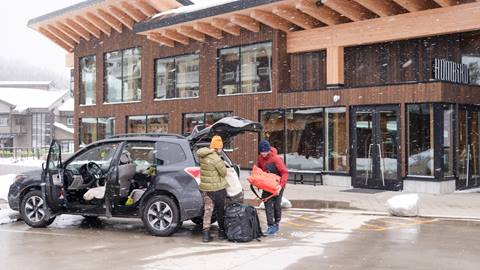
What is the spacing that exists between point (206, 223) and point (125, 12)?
693 inches

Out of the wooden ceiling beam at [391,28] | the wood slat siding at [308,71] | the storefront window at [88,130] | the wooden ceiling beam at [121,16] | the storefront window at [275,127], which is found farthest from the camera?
the storefront window at [88,130]

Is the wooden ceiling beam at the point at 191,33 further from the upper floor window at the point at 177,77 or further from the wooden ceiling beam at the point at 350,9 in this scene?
the wooden ceiling beam at the point at 350,9

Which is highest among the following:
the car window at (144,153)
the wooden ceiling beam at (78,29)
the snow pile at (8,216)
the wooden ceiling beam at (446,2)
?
the wooden ceiling beam at (78,29)

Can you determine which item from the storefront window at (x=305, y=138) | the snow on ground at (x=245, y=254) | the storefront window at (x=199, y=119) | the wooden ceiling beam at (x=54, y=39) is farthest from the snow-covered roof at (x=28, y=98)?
the snow on ground at (x=245, y=254)

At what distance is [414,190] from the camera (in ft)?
50.9

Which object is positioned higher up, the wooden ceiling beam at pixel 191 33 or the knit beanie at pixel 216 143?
the wooden ceiling beam at pixel 191 33

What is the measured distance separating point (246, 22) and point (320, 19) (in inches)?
115

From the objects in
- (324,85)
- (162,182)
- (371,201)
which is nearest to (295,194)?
(371,201)

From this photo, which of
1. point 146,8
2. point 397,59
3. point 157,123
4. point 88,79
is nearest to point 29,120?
point 88,79

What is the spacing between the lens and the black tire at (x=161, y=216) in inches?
353

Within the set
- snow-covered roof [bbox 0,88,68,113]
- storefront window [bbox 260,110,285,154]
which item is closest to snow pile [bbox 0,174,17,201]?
storefront window [bbox 260,110,285,154]

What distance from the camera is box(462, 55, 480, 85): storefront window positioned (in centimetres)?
1744

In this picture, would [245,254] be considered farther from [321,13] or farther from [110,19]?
[110,19]

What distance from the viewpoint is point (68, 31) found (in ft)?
90.6
